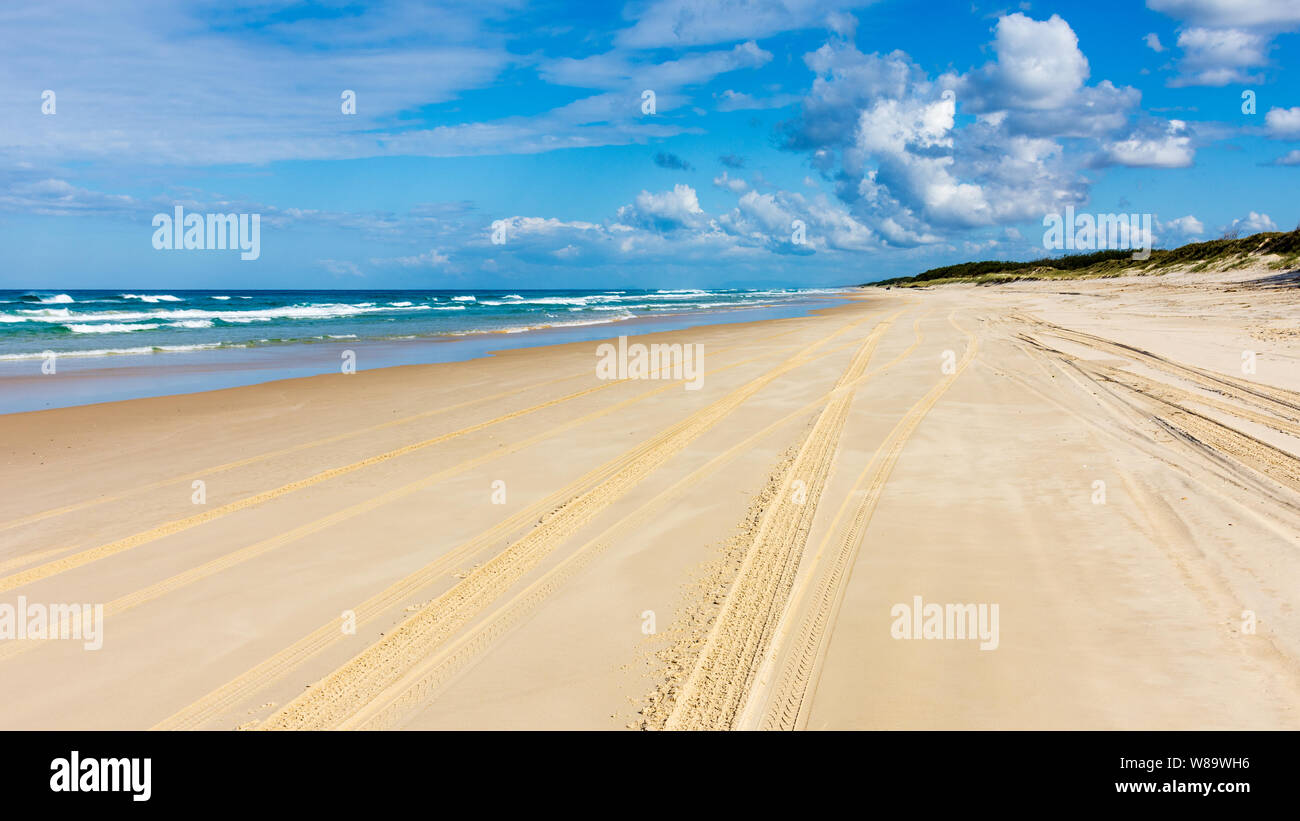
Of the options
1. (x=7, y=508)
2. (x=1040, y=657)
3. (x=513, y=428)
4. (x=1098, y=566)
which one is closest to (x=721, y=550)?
(x=1040, y=657)

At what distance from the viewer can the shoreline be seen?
563 inches

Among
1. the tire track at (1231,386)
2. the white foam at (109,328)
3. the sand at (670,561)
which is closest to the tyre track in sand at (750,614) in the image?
the sand at (670,561)

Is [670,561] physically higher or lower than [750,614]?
higher

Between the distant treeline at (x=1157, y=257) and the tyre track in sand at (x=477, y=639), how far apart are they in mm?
44351

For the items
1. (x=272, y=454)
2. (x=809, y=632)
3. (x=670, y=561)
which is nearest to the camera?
Answer: (x=809, y=632)

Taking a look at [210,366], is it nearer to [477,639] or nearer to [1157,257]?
[477,639]

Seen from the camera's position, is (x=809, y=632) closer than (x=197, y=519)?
Yes

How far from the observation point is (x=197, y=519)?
21.9 feet

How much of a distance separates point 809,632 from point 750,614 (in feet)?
1.38

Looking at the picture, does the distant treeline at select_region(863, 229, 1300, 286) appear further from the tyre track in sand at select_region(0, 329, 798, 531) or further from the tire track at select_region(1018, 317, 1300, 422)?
the tyre track in sand at select_region(0, 329, 798, 531)

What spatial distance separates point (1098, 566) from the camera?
514 centimetres

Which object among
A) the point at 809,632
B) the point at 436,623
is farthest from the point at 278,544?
the point at 809,632

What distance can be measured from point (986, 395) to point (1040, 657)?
27.6ft
